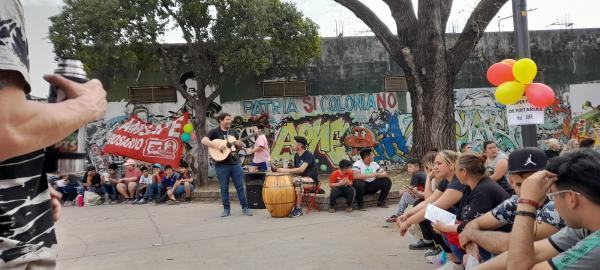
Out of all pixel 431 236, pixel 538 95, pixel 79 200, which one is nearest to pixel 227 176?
pixel 431 236

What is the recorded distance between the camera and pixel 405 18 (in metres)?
10.5

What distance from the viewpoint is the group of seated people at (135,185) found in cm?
1348

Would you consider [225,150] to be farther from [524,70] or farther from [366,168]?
[524,70]

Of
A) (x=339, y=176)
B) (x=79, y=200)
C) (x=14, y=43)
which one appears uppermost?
(x=14, y=43)

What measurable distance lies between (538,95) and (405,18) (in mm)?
4315

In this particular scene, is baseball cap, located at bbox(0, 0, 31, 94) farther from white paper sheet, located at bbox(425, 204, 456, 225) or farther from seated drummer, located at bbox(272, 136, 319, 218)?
seated drummer, located at bbox(272, 136, 319, 218)

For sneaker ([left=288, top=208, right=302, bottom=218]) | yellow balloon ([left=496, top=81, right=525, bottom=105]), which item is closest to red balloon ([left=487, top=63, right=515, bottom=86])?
yellow balloon ([left=496, top=81, right=525, bottom=105])

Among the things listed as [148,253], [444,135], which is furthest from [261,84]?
[148,253]

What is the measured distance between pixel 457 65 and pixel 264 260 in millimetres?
6831

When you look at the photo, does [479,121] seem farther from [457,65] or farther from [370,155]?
[370,155]

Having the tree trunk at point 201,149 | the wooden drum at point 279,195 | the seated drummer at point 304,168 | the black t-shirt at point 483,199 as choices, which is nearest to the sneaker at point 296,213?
the wooden drum at point 279,195

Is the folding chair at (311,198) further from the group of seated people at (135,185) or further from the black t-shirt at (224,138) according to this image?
the group of seated people at (135,185)

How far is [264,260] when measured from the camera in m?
5.95

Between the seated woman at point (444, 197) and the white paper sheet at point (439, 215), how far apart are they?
275mm
